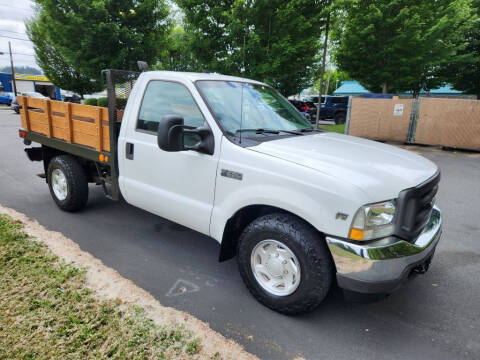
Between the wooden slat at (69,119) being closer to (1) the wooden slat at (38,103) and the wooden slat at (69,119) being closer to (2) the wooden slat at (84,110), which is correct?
(2) the wooden slat at (84,110)

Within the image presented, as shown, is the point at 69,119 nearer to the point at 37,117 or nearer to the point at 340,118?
the point at 37,117

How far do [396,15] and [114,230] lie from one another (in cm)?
1575

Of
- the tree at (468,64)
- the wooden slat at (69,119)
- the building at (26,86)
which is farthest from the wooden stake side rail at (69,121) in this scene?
the building at (26,86)

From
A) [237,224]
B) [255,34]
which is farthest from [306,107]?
[237,224]

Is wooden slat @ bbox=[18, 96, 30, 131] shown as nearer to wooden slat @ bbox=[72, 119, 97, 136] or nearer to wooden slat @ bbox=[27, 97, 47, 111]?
wooden slat @ bbox=[27, 97, 47, 111]

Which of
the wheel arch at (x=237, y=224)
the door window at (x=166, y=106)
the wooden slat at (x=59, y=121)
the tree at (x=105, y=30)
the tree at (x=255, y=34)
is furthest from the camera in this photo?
the tree at (x=105, y=30)

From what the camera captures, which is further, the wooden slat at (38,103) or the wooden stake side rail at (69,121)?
the wooden slat at (38,103)

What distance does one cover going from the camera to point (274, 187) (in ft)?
8.52

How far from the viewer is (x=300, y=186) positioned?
2467 mm

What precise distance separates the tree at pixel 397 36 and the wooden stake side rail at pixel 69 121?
503 inches

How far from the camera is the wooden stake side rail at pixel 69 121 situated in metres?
4.00

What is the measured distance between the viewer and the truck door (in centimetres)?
312

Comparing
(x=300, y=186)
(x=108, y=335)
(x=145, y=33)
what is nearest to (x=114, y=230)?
(x=108, y=335)

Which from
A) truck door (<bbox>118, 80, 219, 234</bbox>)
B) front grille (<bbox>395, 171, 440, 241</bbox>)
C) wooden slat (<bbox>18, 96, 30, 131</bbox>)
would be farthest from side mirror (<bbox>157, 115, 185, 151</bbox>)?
wooden slat (<bbox>18, 96, 30, 131</bbox>)
